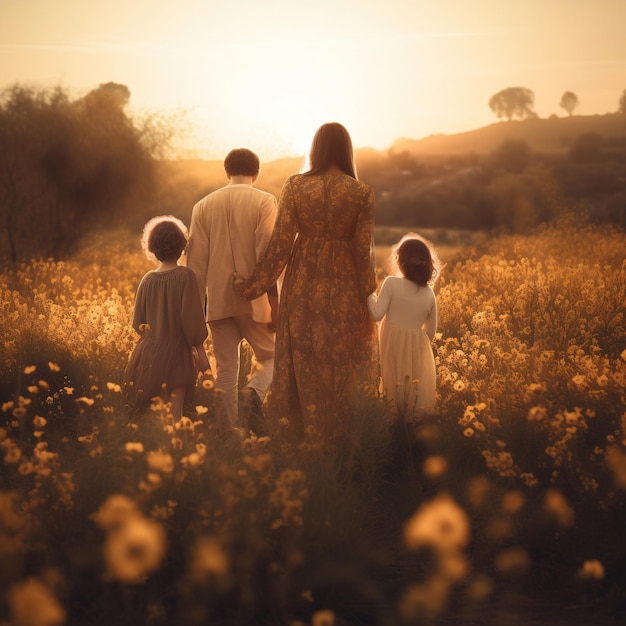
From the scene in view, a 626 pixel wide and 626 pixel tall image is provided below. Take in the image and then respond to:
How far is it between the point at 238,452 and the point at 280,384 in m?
1.39

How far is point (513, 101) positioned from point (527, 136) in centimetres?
2718

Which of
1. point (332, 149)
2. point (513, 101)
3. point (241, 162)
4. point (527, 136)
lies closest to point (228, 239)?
A: point (241, 162)

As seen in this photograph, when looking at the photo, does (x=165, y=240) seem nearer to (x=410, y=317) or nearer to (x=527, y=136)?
(x=410, y=317)

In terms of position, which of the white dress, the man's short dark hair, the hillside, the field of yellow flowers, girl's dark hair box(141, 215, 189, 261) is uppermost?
the hillside

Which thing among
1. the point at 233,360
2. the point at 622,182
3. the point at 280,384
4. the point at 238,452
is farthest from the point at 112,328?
the point at 622,182

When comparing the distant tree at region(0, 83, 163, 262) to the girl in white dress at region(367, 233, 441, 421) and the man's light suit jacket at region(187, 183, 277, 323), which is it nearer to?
the man's light suit jacket at region(187, 183, 277, 323)

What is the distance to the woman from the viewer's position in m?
5.57

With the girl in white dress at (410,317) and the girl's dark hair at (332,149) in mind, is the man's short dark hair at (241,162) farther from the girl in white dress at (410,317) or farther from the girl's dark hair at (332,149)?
the girl in white dress at (410,317)

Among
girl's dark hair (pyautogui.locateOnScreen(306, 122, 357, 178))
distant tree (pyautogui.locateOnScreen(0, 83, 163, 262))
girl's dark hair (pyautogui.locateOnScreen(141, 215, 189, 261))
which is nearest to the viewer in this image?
girl's dark hair (pyautogui.locateOnScreen(306, 122, 357, 178))

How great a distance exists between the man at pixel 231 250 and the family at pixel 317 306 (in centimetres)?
4

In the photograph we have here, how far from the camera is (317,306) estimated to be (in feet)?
19.0

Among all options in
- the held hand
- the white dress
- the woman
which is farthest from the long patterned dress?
the held hand

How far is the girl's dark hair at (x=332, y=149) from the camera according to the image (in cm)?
554

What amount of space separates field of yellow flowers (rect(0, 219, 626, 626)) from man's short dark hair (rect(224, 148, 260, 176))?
182cm
